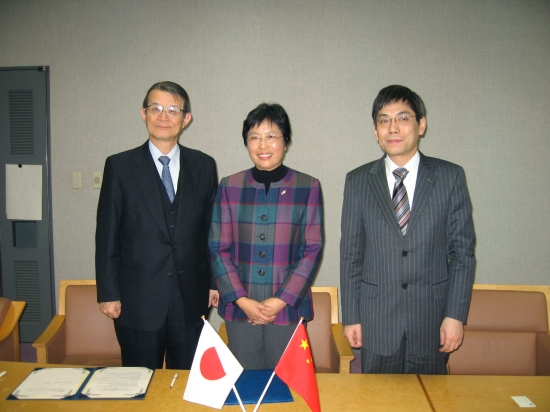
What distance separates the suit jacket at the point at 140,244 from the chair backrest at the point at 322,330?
2.61ft

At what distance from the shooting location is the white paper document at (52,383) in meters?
1.21

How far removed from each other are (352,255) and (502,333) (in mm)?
1299

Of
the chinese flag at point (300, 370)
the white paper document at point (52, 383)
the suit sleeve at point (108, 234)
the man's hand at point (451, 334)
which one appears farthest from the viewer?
the suit sleeve at point (108, 234)

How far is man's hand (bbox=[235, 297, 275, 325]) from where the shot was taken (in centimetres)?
160

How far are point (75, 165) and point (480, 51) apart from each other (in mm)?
3385

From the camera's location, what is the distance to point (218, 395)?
1106mm

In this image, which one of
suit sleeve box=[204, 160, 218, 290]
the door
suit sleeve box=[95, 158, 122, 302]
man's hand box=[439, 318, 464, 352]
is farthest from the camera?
the door

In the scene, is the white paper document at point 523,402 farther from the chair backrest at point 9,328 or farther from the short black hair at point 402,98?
the chair backrest at point 9,328

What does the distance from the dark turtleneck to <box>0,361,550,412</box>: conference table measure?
0.83 meters

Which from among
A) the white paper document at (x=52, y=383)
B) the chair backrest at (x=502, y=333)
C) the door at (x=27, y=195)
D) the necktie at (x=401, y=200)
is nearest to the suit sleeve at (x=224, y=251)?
the white paper document at (x=52, y=383)

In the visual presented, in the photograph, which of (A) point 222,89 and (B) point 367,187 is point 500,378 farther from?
(A) point 222,89

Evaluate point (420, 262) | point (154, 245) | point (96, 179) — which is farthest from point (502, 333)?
point (96, 179)

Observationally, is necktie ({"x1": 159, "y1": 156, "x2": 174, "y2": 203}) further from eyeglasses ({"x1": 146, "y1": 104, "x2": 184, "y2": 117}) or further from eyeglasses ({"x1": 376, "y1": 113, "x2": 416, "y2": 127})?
eyeglasses ({"x1": 376, "y1": 113, "x2": 416, "y2": 127})

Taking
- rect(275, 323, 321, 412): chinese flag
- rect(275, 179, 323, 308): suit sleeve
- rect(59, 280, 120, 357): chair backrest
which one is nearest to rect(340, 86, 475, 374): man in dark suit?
rect(275, 179, 323, 308): suit sleeve
